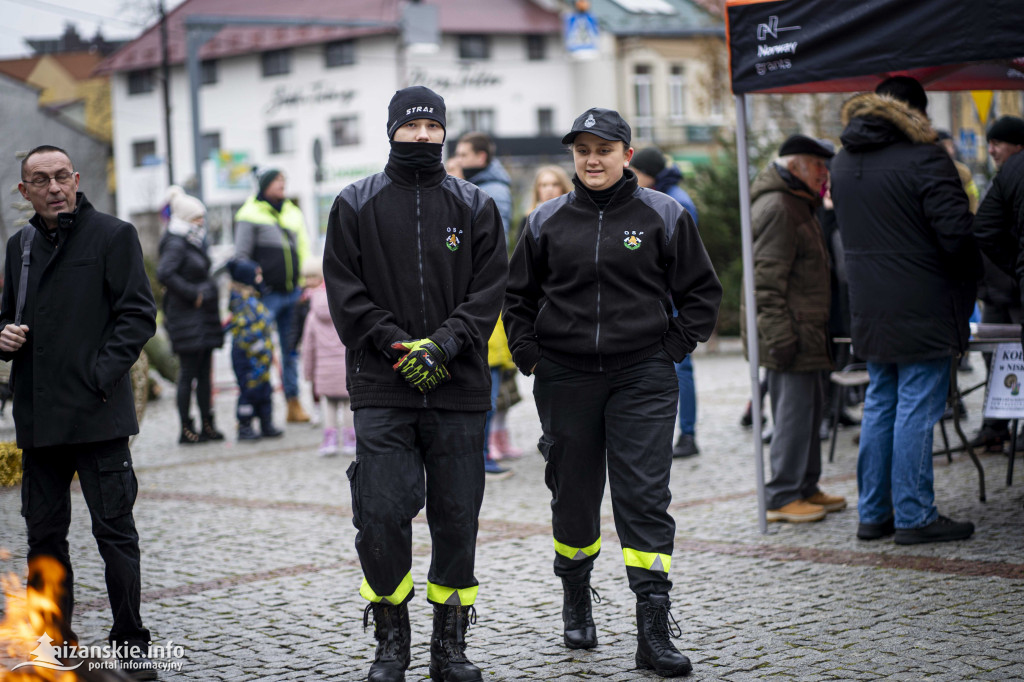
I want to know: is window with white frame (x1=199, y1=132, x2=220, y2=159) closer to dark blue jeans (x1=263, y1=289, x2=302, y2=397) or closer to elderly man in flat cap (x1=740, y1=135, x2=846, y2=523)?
dark blue jeans (x1=263, y1=289, x2=302, y2=397)

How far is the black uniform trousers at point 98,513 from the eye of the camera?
15.5 feet

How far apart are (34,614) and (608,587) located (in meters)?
2.50

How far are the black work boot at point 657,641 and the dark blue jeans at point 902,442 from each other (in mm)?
2146

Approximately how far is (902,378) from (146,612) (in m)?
3.77

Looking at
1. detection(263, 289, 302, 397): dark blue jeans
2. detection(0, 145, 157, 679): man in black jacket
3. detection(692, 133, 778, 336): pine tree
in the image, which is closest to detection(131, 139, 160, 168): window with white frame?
detection(692, 133, 778, 336): pine tree

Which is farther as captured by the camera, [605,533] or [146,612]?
[605,533]

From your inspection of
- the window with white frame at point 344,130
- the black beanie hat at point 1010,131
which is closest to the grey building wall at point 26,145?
the black beanie hat at point 1010,131

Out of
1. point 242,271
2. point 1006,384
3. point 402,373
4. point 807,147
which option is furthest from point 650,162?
point 402,373

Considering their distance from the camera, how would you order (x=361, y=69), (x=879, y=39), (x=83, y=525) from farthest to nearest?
(x=361, y=69), (x=83, y=525), (x=879, y=39)

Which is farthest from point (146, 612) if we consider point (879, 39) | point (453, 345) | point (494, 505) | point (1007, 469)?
point (1007, 469)

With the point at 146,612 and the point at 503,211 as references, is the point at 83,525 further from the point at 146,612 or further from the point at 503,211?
the point at 503,211

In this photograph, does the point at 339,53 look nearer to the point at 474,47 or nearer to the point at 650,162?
the point at 474,47

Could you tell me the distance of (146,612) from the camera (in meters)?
5.65

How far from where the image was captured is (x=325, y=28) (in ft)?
169
